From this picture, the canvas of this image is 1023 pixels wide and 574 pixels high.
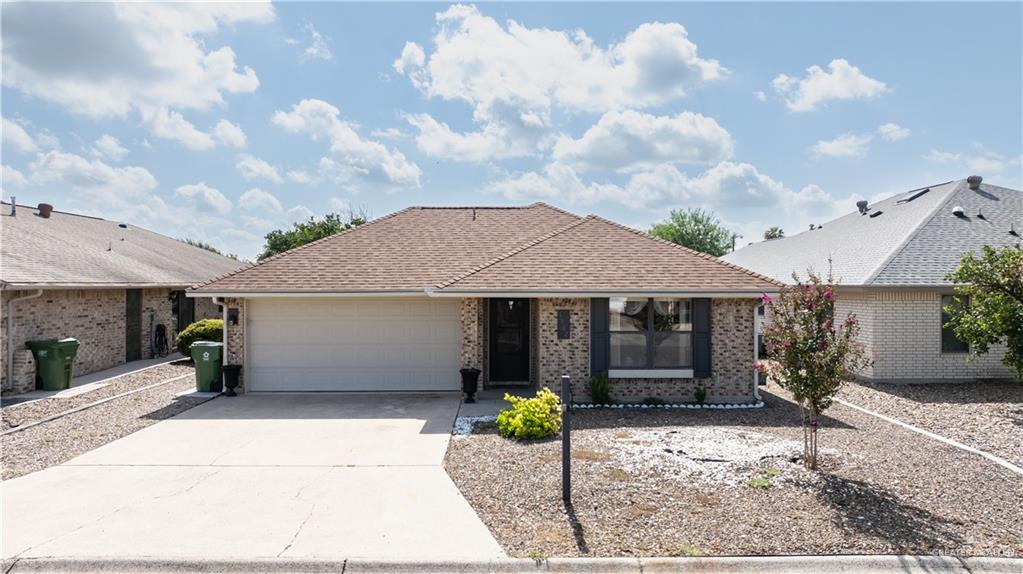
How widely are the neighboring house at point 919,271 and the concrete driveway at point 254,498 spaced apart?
30.8 ft

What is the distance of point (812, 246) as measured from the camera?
19.8 m

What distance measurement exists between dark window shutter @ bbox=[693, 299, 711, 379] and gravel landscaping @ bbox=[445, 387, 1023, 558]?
5.97 feet

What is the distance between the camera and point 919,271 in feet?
43.4

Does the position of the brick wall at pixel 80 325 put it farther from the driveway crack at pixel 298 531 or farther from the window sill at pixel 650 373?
the window sill at pixel 650 373

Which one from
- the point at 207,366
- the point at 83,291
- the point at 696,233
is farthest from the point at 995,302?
the point at 696,233

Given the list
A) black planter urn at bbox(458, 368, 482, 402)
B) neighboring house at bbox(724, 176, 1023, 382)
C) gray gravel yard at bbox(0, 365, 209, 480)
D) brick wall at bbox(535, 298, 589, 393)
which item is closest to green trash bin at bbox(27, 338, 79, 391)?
gray gravel yard at bbox(0, 365, 209, 480)

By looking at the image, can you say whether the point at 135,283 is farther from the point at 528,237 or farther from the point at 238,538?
the point at 238,538

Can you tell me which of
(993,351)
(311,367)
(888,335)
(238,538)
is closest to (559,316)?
(311,367)

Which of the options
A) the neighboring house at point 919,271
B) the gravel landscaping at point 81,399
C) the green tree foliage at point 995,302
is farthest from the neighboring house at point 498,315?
the green tree foliage at point 995,302

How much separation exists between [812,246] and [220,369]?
1929 centimetres

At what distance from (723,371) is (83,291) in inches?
625

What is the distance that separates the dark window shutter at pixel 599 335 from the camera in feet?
34.8

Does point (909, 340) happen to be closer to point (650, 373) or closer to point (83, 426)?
point (650, 373)

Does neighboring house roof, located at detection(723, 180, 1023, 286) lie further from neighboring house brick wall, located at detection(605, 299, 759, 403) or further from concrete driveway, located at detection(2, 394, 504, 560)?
concrete driveway, located at detection(2, 394, 504, 560)
